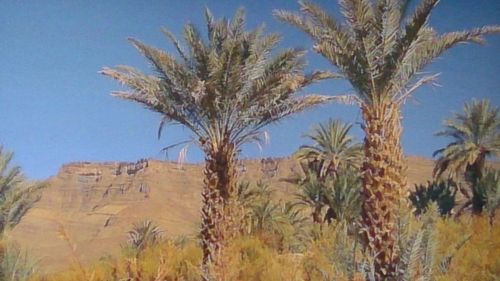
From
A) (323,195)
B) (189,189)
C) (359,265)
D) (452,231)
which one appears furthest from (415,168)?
(359,265)

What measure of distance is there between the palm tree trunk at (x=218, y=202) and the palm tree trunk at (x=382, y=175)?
10.4 ft

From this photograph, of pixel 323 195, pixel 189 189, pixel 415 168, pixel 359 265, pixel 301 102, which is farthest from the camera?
pixel 189 189

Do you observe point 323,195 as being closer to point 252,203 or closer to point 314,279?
point 252,203

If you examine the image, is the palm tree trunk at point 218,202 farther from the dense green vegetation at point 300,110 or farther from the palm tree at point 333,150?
the palm tree at point 333,150

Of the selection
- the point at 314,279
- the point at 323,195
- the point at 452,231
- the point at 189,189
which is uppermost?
the point at 189,189

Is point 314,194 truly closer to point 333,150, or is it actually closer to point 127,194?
point 333,150

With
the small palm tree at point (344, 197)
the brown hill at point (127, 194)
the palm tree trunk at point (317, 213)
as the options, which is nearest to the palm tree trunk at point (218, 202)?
the small palm tree at point (344, 197)

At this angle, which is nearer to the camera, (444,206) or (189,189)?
(444,206)

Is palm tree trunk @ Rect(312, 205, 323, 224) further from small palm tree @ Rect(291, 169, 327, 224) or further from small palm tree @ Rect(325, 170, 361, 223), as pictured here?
small palm tree @ Rect(325, 170, 361, 223)

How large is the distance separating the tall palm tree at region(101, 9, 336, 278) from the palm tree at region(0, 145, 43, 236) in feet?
27.1

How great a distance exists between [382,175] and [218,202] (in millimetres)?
3619

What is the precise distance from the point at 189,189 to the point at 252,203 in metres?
65.9

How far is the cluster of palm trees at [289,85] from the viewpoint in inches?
416

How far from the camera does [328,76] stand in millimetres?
12391
